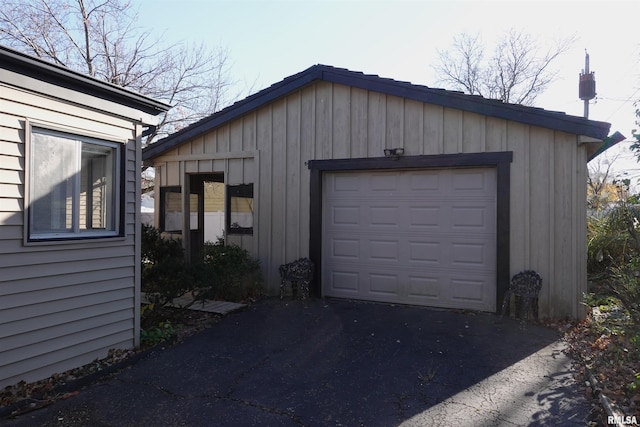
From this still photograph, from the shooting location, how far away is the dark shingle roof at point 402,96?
5434 mm

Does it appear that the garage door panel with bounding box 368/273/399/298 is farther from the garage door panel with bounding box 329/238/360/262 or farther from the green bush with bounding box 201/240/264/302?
the green bush with bounding box 201/240/264/302

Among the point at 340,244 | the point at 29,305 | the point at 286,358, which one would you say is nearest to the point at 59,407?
the point at 29,305

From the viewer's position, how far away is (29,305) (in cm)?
377

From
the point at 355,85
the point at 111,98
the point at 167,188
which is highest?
the point at 355,85

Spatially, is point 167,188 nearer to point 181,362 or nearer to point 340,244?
point 340,244

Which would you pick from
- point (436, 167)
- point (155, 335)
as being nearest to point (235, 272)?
point (155, 335)

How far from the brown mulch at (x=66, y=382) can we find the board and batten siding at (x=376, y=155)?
286cm

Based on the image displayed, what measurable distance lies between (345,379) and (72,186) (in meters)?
3.47

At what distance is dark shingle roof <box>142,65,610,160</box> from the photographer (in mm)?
5434

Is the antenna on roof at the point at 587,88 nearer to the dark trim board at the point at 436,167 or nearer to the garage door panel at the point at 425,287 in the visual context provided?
the dark trim board at the point at 436,167

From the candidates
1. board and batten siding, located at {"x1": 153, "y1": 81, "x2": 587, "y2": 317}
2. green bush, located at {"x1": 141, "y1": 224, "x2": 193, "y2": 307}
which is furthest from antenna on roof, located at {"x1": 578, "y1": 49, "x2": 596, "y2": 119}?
green bush, located at {"x1": 141, "y1": 224, "x2": 193, "y2": 307}

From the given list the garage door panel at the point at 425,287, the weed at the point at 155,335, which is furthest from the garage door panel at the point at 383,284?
the weed at the point at 155,335

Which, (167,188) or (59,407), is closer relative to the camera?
(59,407)

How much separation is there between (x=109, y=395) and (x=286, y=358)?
70.2 inches
